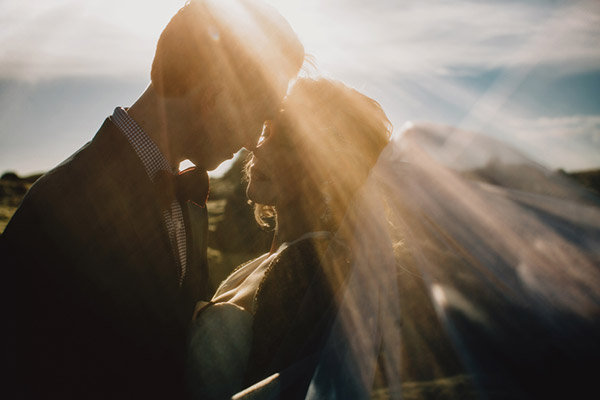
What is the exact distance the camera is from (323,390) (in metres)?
1.49

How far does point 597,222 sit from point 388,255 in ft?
2.73

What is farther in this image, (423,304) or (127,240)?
(127,240)

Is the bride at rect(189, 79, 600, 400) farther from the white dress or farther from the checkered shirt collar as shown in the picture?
the checkered shirt collar

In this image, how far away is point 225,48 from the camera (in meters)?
2.26

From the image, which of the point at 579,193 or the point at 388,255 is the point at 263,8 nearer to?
the point at 388,255

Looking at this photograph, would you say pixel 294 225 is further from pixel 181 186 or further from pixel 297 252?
pixel 181 186

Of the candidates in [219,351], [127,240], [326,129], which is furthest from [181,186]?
[326,129]

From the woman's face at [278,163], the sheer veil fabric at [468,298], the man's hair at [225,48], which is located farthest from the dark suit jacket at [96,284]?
the woman's face at [278,163]

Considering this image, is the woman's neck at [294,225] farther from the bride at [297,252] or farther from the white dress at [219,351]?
the white dress at [219,351]

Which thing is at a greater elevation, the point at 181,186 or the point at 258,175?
the point at 181,186

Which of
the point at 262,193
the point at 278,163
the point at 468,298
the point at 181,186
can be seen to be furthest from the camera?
the point at 262,193

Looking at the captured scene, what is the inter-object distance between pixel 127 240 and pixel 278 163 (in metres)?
1.30

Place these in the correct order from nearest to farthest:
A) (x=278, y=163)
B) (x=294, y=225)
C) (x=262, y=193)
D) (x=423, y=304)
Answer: (x=423, y=304) → (x=294, y=225) → (x=278, y=163) → (x=262, y=193)

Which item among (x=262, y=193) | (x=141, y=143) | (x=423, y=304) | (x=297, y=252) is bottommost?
(x=423, y=304)
